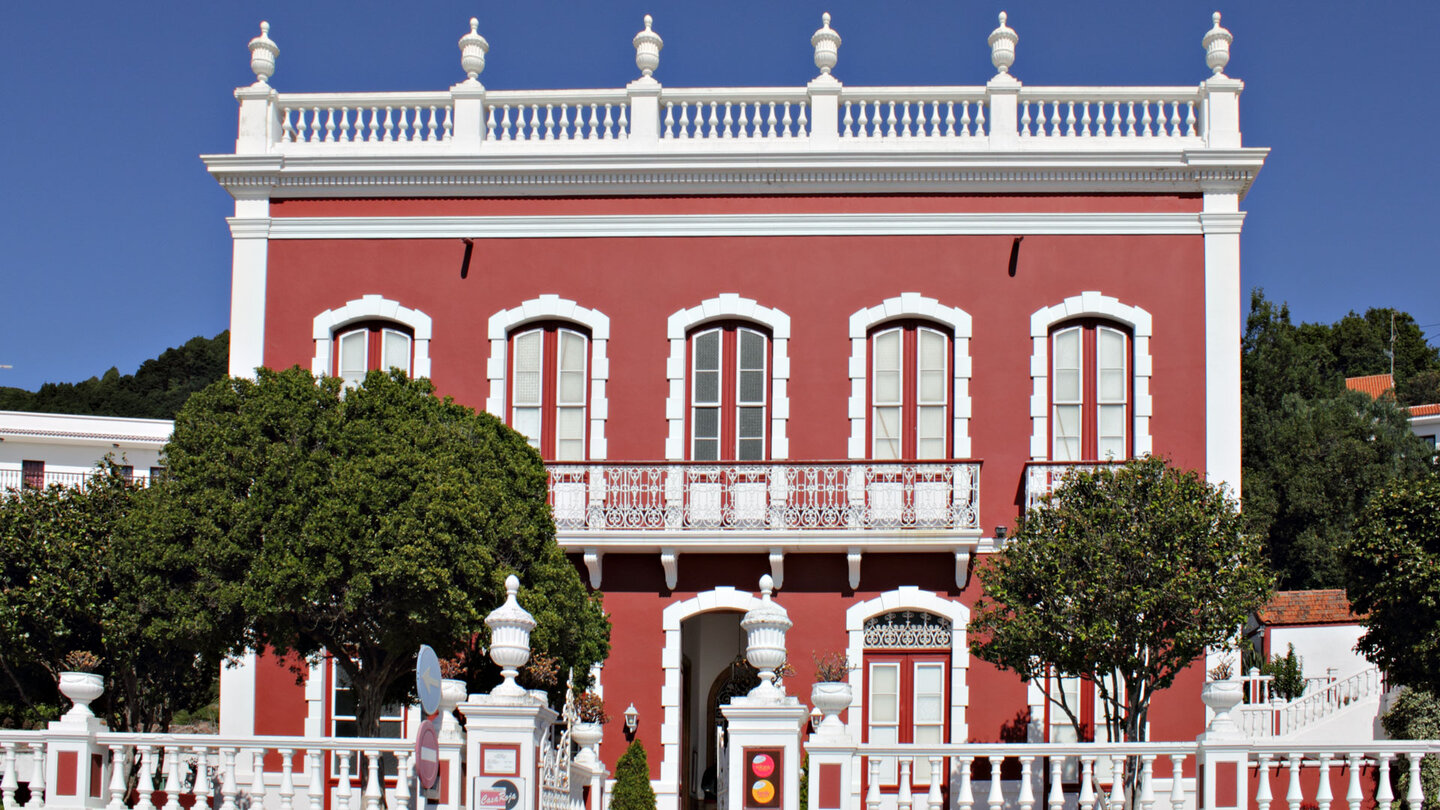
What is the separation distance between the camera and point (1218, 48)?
819 inches

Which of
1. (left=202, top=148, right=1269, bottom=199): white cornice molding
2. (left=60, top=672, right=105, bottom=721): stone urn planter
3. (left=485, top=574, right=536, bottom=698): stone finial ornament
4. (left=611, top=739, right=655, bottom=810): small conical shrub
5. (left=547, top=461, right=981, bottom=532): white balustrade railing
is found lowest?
(left=611, top=739, right=655, bottom=810): small conical shrub

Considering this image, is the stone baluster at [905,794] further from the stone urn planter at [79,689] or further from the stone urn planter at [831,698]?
the stone urn planter at [79,689]

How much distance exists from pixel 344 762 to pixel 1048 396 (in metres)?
11.3

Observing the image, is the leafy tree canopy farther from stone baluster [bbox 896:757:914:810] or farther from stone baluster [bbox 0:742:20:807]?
stone baluster [bbox 0:742:20:807]

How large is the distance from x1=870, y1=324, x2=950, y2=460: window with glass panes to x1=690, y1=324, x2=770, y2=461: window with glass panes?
4.59ft

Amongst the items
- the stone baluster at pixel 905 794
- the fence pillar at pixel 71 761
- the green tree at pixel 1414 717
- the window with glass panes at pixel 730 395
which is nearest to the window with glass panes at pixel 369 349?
the window with glass panes at pixel 730 395

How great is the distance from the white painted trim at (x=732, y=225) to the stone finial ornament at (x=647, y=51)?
2006 millimetres

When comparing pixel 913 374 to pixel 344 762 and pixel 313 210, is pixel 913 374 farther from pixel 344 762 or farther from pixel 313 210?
pixel 344 762

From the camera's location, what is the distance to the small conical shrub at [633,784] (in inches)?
758

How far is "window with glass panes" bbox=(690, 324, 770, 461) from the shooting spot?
2078cm

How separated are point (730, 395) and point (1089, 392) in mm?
4467

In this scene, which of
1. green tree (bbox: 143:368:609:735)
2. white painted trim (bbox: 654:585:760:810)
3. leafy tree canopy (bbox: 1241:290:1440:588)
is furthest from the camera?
leafy tree canopy (bbox: 1241:290:1440:588)

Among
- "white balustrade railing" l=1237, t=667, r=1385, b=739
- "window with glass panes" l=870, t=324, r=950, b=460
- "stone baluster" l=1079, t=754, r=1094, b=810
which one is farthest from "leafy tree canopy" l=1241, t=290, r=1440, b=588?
"stone baluster" l=1079, t=754, r=1094, b=810

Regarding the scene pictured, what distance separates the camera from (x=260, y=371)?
15.6m
